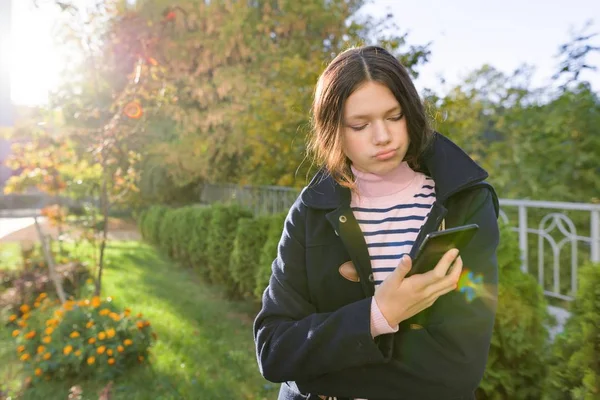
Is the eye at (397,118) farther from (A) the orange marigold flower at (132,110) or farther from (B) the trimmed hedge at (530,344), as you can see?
(A) the orange marigold flower at (132,110)

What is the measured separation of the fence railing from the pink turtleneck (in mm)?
1808

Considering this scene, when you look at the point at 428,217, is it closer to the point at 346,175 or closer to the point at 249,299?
the point at 346,175

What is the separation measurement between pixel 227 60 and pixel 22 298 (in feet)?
20.2

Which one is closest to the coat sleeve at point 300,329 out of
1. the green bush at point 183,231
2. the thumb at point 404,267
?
the thumb at point 404,267

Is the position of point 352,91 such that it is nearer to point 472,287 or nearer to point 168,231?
point 472,287

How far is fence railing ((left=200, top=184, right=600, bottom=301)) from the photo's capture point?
13.8ft

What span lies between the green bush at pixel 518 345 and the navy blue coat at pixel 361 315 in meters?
1.72

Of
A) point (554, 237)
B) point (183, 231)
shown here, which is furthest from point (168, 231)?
point (554, 237)

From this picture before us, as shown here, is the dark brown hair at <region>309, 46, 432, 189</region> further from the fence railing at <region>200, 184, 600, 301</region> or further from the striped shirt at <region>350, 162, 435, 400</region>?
the fence railing at <region>200, 184, 600, 301</region>

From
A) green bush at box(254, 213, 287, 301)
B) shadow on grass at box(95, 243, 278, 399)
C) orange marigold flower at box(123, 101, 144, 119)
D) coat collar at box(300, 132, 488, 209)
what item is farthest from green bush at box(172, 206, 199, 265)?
coat collar at box(300, 132, 488, 209)

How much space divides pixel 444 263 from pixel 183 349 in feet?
16.2

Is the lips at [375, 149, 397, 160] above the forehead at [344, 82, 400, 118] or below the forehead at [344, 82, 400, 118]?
below

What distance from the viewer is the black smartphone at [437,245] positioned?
3.30 feet

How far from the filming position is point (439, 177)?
4.21 ft
